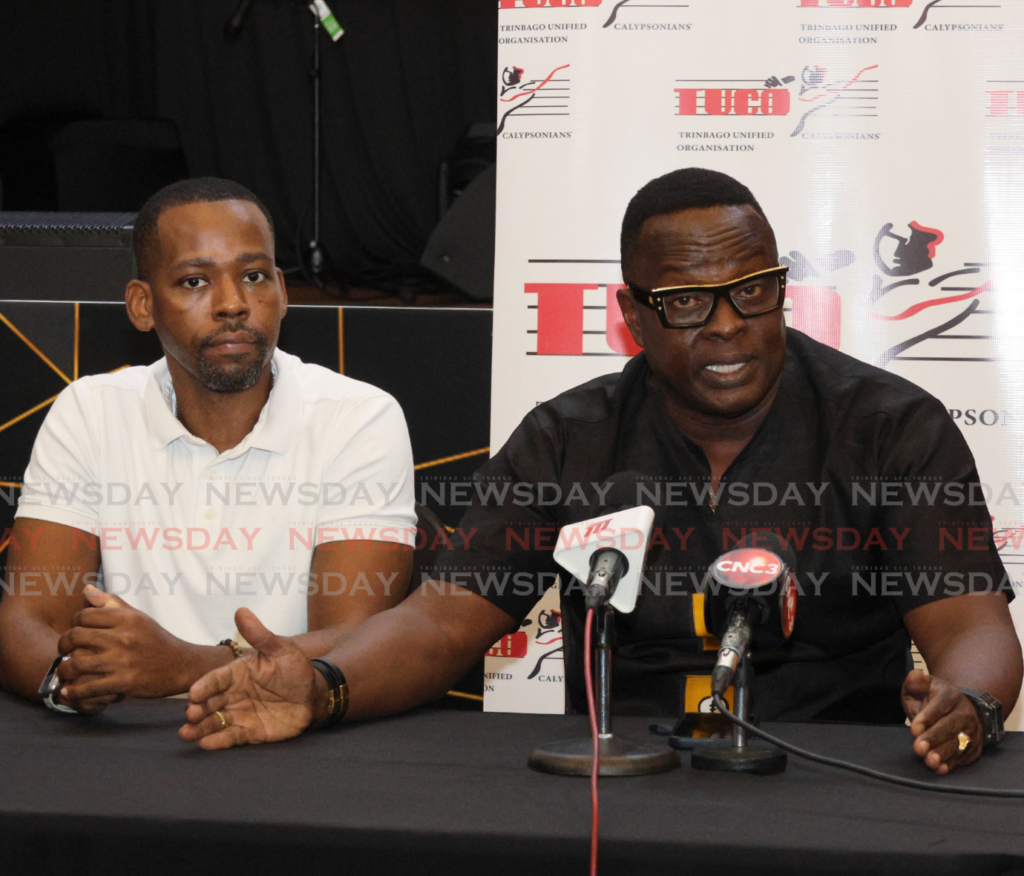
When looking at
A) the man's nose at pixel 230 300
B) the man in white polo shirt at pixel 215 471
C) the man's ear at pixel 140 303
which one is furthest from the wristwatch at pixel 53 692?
the man's ear at pixel 140 303

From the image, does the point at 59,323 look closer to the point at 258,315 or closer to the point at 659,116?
the point at 258,315

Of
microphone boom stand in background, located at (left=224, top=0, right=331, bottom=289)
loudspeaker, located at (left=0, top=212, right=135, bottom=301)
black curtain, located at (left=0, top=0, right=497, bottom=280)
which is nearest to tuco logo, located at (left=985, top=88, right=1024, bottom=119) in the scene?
loudspeaker, located at (left=0, top=212, right=135, bottom=301)

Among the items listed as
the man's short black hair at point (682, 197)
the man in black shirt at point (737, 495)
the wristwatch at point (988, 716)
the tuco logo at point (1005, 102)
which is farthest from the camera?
the tuco logo at point (1005, 102)

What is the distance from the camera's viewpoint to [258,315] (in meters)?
2.08

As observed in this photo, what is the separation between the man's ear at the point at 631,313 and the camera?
184cm

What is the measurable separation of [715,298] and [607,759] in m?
0.79

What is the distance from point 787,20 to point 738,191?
3.83 feet

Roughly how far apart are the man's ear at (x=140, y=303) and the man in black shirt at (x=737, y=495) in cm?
81

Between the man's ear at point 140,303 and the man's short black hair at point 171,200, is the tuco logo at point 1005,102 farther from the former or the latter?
the man's ear at point 140,303

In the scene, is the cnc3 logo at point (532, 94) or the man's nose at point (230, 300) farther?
the cnc3 logo at point (532, 94)

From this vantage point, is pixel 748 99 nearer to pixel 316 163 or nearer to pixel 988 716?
pixel 988 716

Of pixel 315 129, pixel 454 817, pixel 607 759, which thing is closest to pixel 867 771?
pixel 607 759

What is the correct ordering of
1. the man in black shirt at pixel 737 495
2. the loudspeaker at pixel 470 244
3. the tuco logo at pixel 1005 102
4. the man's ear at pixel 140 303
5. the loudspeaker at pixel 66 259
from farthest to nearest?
the loudspeaker at pixel 470 244, the loudspeaker at pixel 66 259, the tuco logo at pixel 1005 102, the man's ear at pixel 140 303, the man in black shirt at pixel 737 495

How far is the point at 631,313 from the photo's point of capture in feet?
6.16
